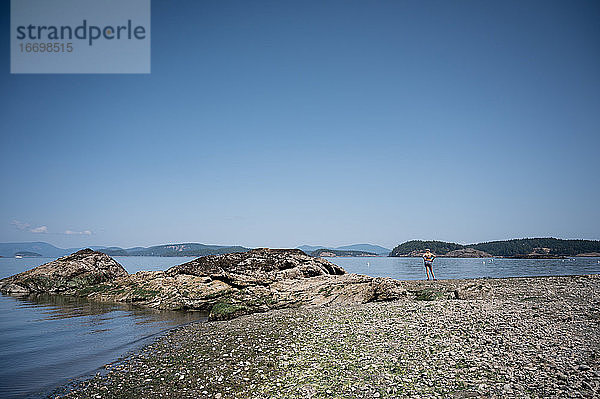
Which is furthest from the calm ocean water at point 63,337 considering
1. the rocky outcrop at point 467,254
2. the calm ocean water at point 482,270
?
the rocky outcrop at point 467,254

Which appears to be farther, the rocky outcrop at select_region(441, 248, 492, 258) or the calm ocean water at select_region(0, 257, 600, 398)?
the rocky outcrop at select_region(441, 248, 492, 258)

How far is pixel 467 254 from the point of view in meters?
165

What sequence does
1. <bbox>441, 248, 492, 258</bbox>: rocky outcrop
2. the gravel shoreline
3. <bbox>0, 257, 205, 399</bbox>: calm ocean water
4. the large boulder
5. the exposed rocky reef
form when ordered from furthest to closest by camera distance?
<bbox>441, 248, 492, 258</bbox>: rocky outcrop
the large boulder
the exposed rocky reef
<bbox>0, 257, 205, 399</bbox>: calm ocean water
the gravel shoreline

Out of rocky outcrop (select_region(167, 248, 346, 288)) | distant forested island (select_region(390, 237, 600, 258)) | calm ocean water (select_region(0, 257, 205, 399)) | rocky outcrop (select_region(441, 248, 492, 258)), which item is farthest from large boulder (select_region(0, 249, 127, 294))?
rocky outcrop (select_region(441, 248, 492, 258))

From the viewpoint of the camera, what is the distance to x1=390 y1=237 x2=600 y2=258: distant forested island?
139 m

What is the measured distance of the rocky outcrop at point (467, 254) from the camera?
163 metres

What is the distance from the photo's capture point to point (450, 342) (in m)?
9.70

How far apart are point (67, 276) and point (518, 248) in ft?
590

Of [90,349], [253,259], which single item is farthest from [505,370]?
[253,259]

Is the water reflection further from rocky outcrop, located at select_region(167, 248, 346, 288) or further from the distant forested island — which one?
the distant forested island

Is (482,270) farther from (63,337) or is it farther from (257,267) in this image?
(63,337)

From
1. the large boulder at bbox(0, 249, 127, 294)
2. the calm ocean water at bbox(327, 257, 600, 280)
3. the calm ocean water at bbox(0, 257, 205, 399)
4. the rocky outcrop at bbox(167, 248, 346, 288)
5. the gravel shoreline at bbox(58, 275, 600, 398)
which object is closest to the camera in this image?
the gravel shoreline at bbox(58, 275, 600, 398)

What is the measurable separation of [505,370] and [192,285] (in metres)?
17.0

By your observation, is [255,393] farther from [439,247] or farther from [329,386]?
[439,247]
